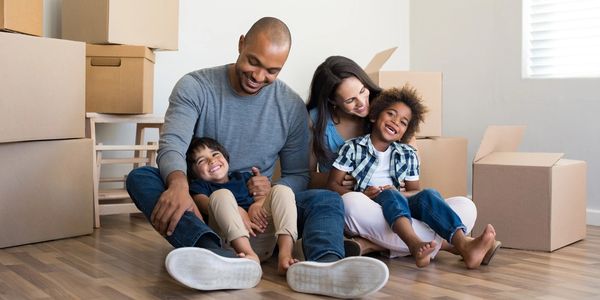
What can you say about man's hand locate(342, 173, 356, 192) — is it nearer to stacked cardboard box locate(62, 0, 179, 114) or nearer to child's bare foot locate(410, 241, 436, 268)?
child's bare foot locate(410, 241, 436, 268)

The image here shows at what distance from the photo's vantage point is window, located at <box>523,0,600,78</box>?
308 cm

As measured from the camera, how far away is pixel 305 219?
1977 mm

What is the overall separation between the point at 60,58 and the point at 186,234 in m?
1.00

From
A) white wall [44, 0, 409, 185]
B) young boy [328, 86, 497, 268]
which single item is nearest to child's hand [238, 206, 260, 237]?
young boy [328, 86, 497, 268]

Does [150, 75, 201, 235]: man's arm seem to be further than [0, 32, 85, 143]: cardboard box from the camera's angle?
No

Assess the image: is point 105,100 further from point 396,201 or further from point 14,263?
point 396,201

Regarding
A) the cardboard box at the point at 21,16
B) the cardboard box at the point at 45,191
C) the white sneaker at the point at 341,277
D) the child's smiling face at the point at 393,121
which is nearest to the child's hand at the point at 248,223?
the white sneaker at the point at 341,277

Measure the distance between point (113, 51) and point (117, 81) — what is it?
0.36 feet

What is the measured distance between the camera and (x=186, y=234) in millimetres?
1790

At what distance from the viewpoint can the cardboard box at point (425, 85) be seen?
2795mm

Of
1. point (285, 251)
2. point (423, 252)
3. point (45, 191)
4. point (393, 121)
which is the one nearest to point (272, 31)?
point (393, 121)

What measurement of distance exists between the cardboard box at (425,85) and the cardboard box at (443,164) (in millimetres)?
46

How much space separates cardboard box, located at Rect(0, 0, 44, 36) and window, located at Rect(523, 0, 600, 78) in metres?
1.99

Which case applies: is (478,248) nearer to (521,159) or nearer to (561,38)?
(521,159)
